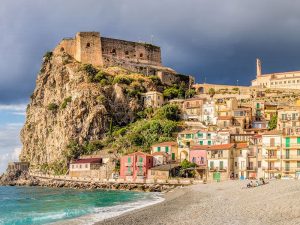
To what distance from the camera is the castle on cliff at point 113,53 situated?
11356 centimetres

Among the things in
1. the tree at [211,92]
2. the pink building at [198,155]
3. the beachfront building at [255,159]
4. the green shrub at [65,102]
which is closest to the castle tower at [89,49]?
the green shrub at [65,102]

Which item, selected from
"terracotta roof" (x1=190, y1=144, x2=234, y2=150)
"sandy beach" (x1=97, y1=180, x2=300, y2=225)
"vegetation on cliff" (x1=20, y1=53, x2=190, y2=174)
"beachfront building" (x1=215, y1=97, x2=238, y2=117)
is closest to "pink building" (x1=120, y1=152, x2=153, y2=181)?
"terracotta roof" (x1=190, y1=144, x2=234, y2=150)

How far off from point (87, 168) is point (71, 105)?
20702 mm

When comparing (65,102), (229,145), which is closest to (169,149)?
(229,145)

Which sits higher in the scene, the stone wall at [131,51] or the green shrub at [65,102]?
the stone wall at [131,51]

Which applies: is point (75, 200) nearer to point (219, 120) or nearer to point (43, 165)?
point (219, 120)

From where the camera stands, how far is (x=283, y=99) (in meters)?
98.5

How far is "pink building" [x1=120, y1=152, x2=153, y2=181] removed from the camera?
73438 millimetres

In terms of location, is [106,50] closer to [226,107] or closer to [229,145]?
[226,107]

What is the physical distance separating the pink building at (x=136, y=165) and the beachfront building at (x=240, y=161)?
14006 millimetres

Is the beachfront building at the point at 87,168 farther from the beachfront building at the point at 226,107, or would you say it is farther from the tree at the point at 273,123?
the tree at the point at 273,123

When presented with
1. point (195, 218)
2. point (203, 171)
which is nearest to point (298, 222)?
point (195, 218)

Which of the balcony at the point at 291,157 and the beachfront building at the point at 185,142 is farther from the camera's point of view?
the beachfront building at the point at 185,142

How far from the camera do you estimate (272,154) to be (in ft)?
201
